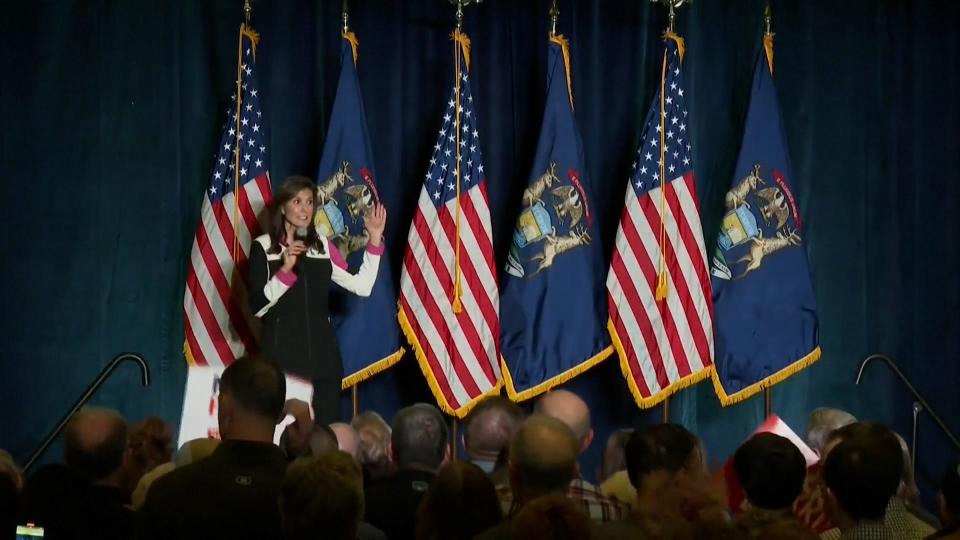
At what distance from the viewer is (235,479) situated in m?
3.34

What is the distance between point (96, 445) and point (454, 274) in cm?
416

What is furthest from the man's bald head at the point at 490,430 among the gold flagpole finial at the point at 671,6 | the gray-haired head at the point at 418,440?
the gold flagpole finial at the point at 671,6

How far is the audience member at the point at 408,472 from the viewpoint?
4.21 m

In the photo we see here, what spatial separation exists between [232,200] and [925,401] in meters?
4.15

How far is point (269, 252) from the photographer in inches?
281

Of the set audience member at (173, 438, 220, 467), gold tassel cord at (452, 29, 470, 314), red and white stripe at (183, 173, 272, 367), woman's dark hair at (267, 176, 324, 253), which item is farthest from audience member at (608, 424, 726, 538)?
red and white stripe at (183, 173, 272, 367)

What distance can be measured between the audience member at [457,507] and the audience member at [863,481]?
2.86ft

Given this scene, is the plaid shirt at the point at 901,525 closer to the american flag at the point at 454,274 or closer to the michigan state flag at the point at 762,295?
the american flag at the point at 454,274

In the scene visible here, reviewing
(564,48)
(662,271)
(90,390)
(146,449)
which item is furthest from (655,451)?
(564,48)

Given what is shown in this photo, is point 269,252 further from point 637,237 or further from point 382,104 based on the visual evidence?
point 637,237

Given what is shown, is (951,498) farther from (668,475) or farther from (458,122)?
(458,122)

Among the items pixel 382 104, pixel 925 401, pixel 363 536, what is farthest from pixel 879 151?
pixel 363 536

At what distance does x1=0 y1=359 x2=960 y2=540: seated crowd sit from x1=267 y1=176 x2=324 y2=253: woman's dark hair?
116 inches

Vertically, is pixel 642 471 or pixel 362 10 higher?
pixel 362 10
